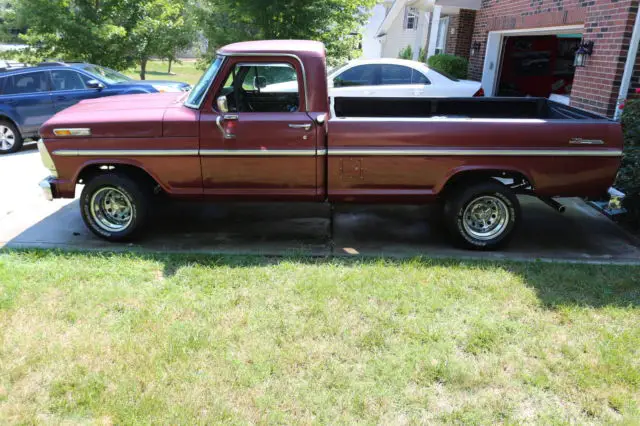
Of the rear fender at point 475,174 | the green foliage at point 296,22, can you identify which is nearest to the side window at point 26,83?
the green foliage at point 296,22

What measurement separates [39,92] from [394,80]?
23.4 ft

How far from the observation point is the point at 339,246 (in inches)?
225

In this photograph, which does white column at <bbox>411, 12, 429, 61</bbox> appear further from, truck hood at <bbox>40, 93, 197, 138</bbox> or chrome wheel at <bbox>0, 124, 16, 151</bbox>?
truck hood at <bbox>40, 93, 197, 138</bbox>

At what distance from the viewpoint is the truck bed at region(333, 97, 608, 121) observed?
6.77 metres

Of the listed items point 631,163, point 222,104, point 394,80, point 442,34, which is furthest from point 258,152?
point 442,34

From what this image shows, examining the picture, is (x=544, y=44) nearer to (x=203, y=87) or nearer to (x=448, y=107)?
(x=448, y=107)

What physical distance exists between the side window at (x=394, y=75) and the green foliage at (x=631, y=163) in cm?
474

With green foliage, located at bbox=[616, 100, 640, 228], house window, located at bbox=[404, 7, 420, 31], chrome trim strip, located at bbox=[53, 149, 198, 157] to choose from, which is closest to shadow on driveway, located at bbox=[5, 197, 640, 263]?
green foliage, located at bbox=[616, 100, 640, 228]

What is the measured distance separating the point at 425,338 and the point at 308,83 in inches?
108

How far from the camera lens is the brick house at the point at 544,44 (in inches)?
308

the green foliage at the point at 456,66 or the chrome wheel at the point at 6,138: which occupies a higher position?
the green foliage at the point at 456,66

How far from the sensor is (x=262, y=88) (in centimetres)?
573

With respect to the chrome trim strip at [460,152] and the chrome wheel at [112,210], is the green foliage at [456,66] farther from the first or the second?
the chrome wheel at [112,210]

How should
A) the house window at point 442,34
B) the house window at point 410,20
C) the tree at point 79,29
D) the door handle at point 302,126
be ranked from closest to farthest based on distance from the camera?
the door handle at point 302,126 → the tree at point 79,29 → the house window at point 442,34 → the house window at point 410,20
